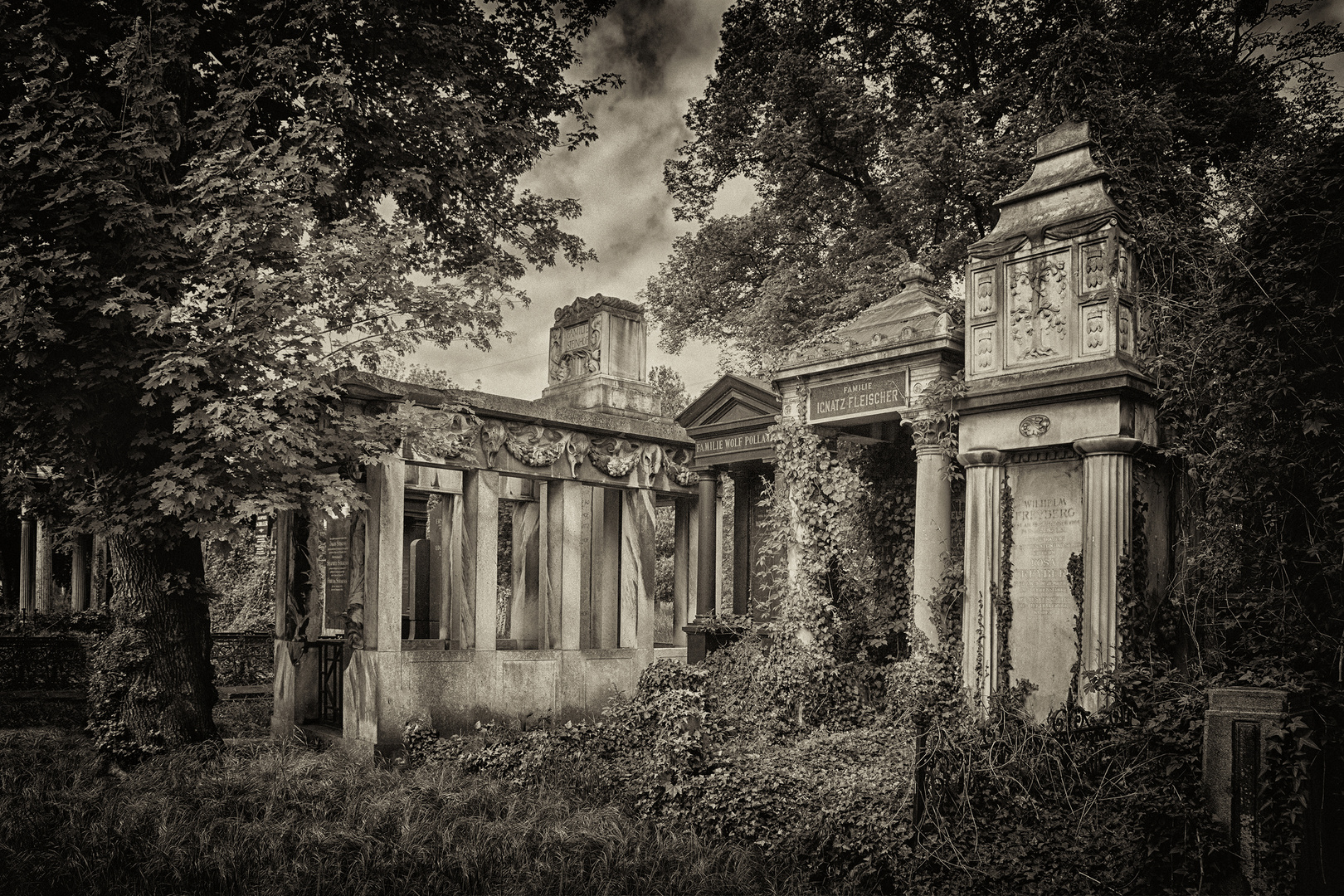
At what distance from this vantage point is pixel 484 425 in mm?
11445

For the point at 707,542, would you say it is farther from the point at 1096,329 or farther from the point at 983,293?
the point at 1096,329

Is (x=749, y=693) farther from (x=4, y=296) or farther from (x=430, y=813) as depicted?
(x=4, y=296)

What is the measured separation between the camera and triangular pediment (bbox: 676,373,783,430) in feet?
40.9

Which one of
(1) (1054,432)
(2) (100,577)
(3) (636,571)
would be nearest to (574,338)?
(3) (636,571)

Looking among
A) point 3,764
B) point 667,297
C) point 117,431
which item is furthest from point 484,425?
point 667,297

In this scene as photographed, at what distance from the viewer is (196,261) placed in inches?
356

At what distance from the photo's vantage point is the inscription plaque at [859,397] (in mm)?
10031

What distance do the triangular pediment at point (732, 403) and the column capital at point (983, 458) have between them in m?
3.60

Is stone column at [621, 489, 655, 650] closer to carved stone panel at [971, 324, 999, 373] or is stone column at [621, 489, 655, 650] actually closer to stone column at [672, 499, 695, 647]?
stone column at [672, 499, 695, 647]

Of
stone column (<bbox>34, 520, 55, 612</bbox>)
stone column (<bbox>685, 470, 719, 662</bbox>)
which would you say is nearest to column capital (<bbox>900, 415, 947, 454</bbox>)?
stone column (<bbox>685, 470, 719, 662</bbox>)

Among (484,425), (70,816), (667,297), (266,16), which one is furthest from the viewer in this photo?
(667,297)

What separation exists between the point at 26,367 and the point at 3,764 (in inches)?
141

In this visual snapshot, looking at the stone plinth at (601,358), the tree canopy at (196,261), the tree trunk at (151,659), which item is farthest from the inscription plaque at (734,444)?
the tree trunk at (151,659)

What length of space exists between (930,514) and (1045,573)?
155cm
